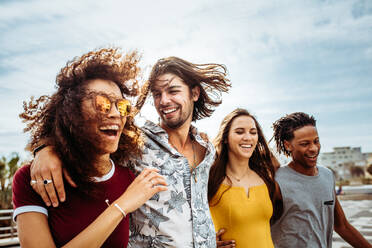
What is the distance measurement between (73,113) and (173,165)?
111 centimetres

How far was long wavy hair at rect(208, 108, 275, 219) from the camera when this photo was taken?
346 cm

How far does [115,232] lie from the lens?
2.00 m

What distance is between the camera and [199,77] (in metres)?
3.37

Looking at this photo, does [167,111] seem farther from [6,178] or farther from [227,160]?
[6,178]

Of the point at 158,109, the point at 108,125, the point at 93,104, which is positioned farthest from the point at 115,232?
the point at 158,109

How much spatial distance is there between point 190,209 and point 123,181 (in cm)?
68

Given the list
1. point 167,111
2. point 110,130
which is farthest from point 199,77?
point 110,130

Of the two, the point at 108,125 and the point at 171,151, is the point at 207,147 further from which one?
the point at 108,125

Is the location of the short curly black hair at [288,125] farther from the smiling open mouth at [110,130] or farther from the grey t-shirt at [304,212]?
the smiling open mouth at [110,130]

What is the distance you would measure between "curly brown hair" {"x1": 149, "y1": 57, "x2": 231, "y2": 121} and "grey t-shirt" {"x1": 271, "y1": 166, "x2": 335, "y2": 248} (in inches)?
49.3

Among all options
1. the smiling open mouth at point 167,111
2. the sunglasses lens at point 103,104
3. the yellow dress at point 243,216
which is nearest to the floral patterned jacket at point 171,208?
the smiling open mouth at point 167,111

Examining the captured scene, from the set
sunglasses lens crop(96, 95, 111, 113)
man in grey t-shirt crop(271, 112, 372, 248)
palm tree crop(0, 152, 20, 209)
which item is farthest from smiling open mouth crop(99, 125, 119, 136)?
palm tree crop(0, 152, 20, 209)

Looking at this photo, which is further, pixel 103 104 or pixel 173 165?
pixel 173 165

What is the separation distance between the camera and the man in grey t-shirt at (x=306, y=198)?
11.4ft
